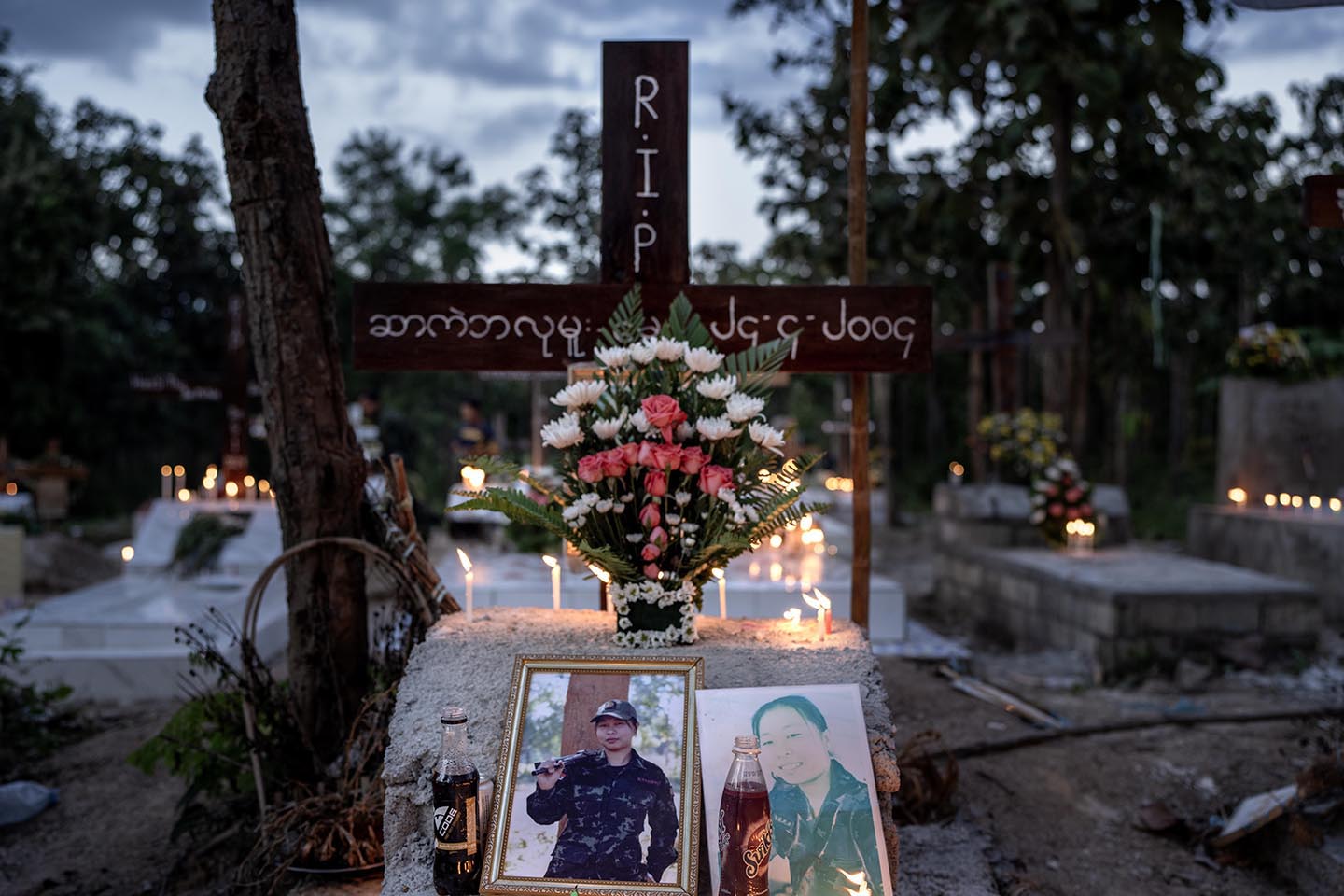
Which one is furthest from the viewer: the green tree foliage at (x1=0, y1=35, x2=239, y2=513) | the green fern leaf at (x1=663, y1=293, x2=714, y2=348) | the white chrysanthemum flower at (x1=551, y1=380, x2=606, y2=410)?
the green tree foliage at (x1=0, y1=35, x2=239, y2=513)

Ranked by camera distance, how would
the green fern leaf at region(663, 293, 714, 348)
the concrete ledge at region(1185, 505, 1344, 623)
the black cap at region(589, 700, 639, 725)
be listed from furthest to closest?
the concrete ledge at region(1185, 505, 1344, 623) → the green fern leaf at region(663, 293, 714, 348) → the black cap at region(589, 700, 639, 725)

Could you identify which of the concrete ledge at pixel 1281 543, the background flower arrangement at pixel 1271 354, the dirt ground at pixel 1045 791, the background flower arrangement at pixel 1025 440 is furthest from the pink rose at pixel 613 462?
the background flower arrangement at pixel 1271 354

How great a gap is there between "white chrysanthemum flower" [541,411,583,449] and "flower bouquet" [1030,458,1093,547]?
26.9 ft

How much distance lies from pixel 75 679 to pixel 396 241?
1941cm

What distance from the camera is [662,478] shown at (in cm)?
320

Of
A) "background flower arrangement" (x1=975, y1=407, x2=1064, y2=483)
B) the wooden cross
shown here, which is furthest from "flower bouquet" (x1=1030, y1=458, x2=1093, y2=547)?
the wooden cross

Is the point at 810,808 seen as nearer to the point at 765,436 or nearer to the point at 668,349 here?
the point at 765,436

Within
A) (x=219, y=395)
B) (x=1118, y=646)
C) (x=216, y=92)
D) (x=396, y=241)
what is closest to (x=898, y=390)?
(x=396, y=241)

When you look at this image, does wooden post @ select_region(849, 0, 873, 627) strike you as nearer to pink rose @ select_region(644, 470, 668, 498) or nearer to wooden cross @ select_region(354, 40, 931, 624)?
wooden cross @ select_region(354, 40, 931, 624)

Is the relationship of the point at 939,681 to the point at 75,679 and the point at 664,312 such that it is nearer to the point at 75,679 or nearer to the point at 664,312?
the point at 664,312

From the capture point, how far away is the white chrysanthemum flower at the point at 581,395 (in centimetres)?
328

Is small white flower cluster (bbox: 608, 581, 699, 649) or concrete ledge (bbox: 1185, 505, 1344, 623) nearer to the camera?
small white flower cluster (bbox: 608, 581, 699, 649)

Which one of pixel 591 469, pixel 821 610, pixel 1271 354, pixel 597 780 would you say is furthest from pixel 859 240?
pixel 1271 354

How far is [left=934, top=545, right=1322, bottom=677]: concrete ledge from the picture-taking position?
7.89 metres
